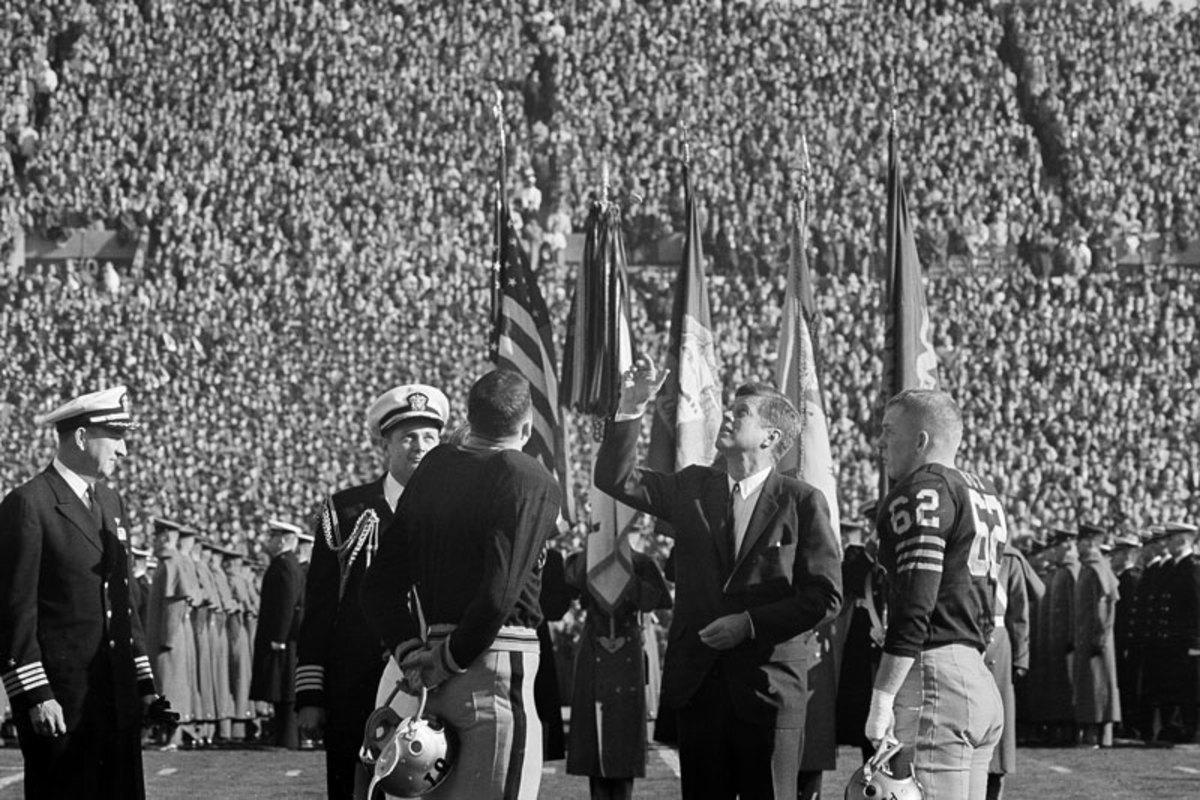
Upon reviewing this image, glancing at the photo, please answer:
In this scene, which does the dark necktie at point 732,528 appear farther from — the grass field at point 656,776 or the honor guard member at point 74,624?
the grass field at point 656,776

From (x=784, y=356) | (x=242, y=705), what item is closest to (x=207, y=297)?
(x=242, y=705)

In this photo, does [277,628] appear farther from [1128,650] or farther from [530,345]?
[1128,650]

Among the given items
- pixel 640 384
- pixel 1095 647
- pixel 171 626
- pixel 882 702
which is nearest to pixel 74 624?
pixel 640 384

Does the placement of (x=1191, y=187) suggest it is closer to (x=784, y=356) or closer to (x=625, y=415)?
(x=784, y=356)

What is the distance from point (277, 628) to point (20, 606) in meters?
11.1

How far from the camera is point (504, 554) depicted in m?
6.73

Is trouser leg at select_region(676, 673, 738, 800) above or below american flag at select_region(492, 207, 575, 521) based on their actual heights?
below

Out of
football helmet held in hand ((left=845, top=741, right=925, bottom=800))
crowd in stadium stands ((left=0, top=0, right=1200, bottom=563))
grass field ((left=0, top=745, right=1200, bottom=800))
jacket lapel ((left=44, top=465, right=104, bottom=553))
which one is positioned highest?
crowd in stadium stands ((left=0, top=0, right=1200, bottom=563))

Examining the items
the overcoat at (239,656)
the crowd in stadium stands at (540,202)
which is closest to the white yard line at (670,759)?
the overcoat at (239,656)

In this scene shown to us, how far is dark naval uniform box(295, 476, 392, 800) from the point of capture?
7.89 meters

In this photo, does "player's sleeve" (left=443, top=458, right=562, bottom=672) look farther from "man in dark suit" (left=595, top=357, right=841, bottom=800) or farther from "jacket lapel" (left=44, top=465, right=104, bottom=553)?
"jacket lapel" (left=44, top=465, right=104, bottom=553)

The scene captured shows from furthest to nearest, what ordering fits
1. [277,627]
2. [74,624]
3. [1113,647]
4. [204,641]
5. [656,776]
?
[204,641], [1113,647], [277,627], [656,776], [74,624]

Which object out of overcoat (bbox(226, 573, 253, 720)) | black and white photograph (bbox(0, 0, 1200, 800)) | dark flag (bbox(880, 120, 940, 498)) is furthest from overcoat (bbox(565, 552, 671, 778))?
overcoat (bbox(226, 573, 253, 720))

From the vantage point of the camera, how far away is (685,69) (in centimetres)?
4659
